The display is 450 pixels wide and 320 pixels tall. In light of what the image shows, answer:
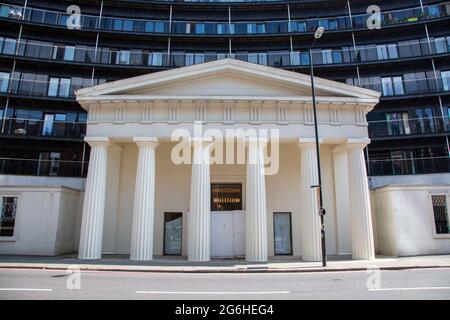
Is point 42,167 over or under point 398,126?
under

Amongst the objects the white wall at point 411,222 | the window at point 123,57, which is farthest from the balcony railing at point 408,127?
the window at point 123,57

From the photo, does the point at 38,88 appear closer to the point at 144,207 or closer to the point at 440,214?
the point at 144,207

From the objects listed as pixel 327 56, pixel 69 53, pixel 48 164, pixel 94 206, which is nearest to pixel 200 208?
pixel 94 206

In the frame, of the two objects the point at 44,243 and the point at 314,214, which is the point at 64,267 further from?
the point at 314,214

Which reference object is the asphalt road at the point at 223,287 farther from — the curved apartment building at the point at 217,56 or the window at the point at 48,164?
the curved apartment building at the point at 217,56

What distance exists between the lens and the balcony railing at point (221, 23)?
30750mm

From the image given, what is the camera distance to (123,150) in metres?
21.6

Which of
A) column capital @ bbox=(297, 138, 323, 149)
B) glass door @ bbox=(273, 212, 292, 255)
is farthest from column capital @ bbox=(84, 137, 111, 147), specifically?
glass door @ bbox=(273, 212, 292, 255)

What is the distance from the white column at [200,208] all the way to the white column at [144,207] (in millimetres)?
2169

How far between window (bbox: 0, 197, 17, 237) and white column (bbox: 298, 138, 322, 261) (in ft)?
54.7

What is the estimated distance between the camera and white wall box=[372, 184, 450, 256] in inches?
738

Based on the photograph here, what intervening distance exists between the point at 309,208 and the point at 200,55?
67.2 ft

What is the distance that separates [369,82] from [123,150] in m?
22.9

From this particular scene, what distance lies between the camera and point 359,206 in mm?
18000
